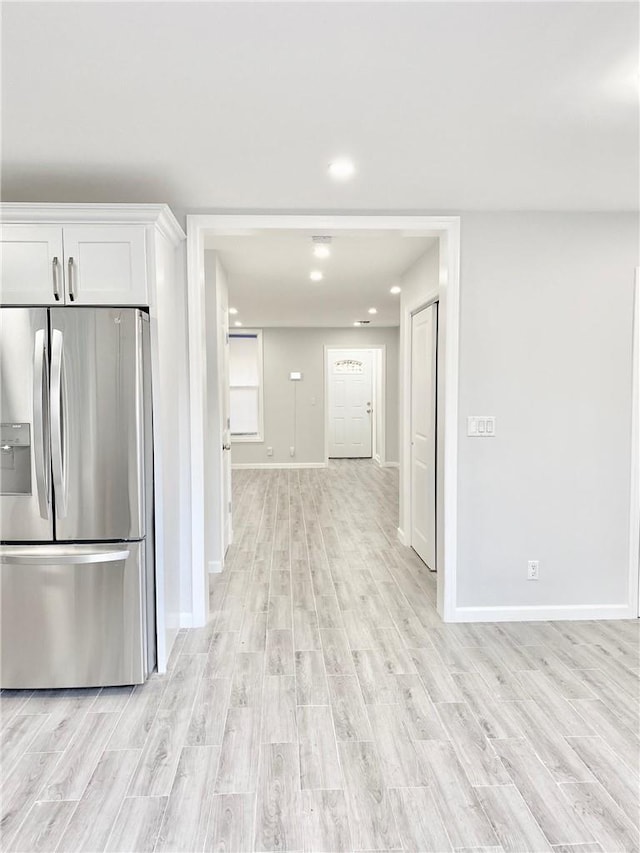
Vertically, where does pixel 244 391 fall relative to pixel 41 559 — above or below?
above

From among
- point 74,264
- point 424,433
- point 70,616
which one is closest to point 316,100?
point 74,264

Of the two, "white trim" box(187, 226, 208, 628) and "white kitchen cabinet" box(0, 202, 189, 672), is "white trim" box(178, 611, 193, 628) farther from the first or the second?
"white kitchen cabinet" box(0, 202, 189, 672)

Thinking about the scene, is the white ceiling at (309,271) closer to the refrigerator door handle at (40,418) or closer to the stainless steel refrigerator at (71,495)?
the stainless steel refrigerator at (71,495)

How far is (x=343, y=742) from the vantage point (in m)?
2.11

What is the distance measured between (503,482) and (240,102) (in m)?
2.46

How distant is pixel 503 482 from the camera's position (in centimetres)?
319

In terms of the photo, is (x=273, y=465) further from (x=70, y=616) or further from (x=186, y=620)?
(x=70, y=616)

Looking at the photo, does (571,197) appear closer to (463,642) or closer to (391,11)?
(391,11)

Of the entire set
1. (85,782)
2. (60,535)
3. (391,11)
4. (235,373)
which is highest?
(391,11)

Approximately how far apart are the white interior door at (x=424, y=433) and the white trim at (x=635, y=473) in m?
1.30

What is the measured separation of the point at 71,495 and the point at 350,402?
26.7 ft

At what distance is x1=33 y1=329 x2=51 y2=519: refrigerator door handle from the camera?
238cm

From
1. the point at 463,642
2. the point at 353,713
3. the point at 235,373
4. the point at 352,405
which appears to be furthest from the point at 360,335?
the point at 353,713

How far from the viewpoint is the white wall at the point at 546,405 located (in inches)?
123
